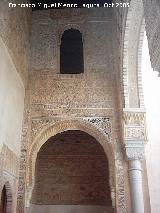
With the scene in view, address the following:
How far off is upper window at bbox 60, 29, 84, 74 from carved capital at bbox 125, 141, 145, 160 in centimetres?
260

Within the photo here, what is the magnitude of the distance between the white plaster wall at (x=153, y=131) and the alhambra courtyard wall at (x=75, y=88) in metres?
0.68

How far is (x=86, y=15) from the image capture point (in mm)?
9125

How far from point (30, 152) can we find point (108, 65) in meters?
3.15

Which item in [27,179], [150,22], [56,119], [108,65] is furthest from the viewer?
[108,65]

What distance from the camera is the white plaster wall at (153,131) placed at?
23.8 ft

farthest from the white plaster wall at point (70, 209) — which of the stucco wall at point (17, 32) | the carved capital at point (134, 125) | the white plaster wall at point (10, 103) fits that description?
the stucco wall at point (17, 32)

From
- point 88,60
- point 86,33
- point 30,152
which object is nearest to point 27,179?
point 30,152

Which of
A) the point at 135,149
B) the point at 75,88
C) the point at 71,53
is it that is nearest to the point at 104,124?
the point at 135,149

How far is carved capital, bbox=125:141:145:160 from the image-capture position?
725cm

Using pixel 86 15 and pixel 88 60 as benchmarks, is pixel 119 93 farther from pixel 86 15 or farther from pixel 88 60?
pixel 86 15

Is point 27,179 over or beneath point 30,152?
beneath

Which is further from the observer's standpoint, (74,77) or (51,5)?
(51,5)

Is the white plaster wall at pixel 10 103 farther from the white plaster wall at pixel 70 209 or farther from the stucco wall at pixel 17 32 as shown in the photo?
the white plaster wall at pixel 70 209

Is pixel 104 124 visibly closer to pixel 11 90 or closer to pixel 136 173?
pixel 136 173
